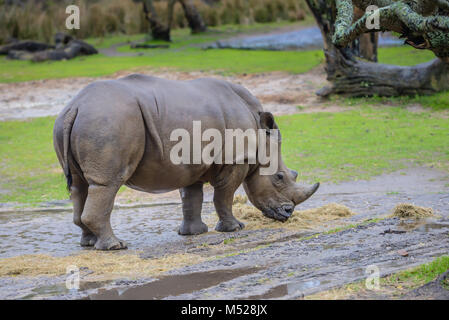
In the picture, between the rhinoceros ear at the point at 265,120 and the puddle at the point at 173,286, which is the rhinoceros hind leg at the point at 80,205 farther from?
the rhinoceros ear at the point at 265,120

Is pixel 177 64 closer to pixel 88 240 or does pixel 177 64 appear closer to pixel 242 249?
pixel 88 240

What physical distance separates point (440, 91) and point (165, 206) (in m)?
8.32

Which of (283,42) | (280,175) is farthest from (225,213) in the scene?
(283,42)

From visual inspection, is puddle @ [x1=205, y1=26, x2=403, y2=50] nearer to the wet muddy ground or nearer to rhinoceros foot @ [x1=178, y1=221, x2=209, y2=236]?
the wet muddy ground

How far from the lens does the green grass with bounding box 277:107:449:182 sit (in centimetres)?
1190

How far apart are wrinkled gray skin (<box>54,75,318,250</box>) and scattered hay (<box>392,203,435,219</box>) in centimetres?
107

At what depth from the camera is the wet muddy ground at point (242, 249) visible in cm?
571

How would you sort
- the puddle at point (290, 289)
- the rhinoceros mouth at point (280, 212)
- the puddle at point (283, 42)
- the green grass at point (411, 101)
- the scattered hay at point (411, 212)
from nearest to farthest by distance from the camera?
the puddle at point (290, 289), the scattered hay at point (411, 212), the rhinoceros mouth at point (280, 212), the green grass at point (411, 101), the puddle at point (283, 42)

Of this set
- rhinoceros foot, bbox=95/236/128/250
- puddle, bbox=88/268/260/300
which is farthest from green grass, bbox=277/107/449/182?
puddle, bbox=88/268/260/300

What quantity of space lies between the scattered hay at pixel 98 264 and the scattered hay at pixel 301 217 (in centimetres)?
179

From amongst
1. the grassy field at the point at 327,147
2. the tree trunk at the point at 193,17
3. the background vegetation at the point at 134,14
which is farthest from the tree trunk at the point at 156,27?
the grassy field at the point at 327,147

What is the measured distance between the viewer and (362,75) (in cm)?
1664

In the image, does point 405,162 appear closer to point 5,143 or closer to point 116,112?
point 116,112

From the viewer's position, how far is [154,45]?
25.6 m
